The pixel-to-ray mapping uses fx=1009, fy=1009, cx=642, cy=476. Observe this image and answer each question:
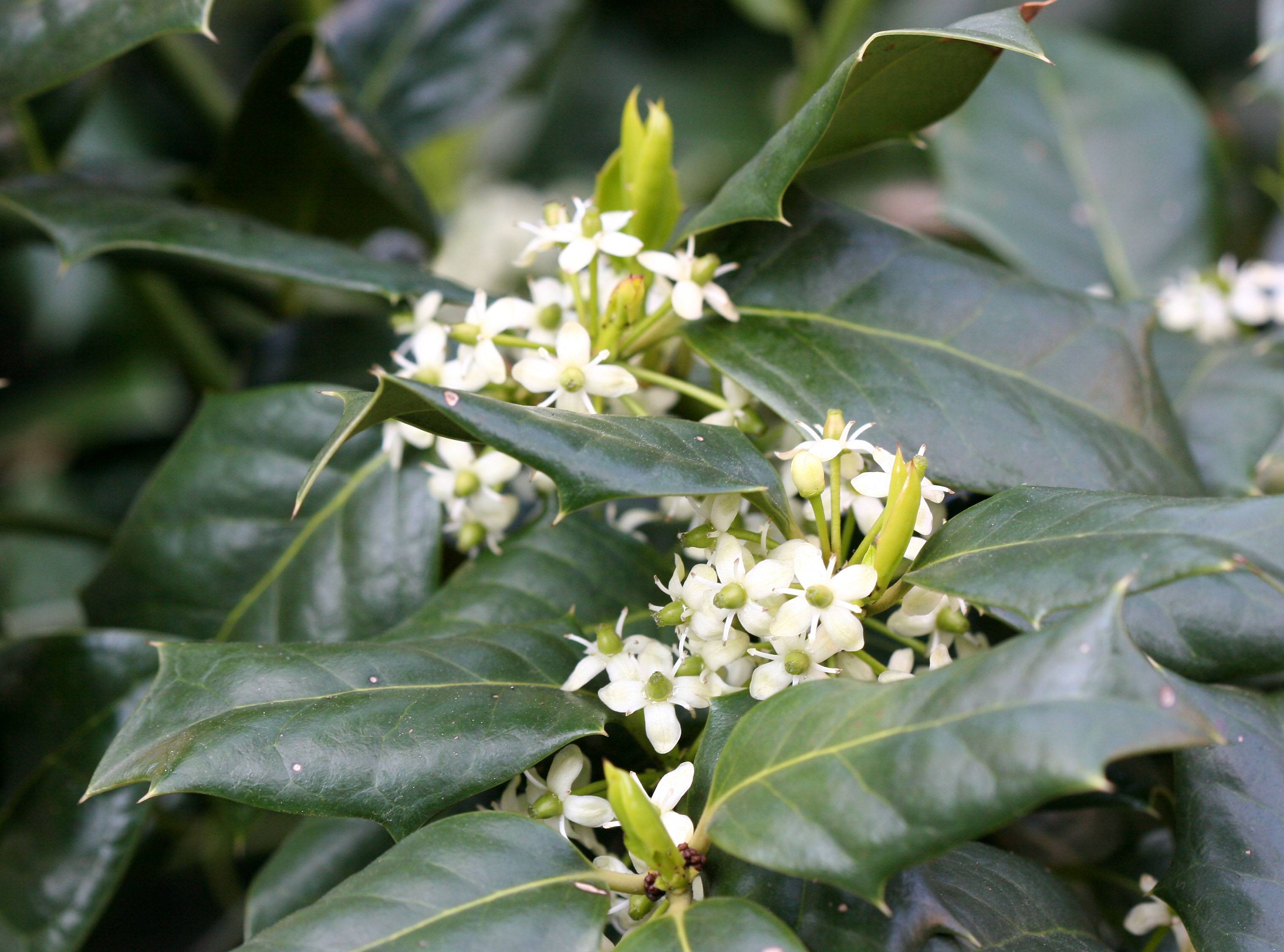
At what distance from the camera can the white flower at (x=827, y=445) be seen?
0.56 m

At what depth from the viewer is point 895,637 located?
0.61 m

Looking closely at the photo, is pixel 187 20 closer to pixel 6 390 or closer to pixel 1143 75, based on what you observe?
pixel 6 390

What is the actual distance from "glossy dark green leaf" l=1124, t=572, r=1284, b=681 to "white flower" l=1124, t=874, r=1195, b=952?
5.8 inches

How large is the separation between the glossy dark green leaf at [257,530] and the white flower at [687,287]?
0.85 ft

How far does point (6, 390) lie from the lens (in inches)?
64.6

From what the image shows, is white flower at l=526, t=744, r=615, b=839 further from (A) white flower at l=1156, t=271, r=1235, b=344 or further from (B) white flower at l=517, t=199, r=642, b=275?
(A) white flower at l=1156, t=271, r=1235, b=344

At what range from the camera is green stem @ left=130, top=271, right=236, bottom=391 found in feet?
3.95

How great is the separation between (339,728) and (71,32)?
2.11 ft

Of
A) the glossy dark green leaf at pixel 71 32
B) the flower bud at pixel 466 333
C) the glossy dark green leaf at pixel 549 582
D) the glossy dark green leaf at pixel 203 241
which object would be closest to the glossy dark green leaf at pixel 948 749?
the glossy dark green leaf at pixel 549 582

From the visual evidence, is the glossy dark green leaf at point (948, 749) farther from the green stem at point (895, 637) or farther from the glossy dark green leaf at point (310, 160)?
the glossy dark green leaf at point (310, 160)

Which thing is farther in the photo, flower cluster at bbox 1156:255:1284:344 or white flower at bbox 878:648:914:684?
flower cluster at bbox 1156:255:1284:344

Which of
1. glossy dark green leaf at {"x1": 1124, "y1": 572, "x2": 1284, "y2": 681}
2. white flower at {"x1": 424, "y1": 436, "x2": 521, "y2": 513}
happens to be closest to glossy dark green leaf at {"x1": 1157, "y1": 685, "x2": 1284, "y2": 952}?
glossy dark green leaf at {"x1": 1124, "y1": 572, "x2": 1284, "y2": 681}

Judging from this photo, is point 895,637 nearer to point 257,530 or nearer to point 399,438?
point 399,438

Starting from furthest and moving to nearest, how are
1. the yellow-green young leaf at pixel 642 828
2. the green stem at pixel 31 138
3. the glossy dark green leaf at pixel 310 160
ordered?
the green stem at pixel 31 138 → the glossy dark green leaf at pixel 310 160 → the yellow-green young leaf at pixel 642 828
